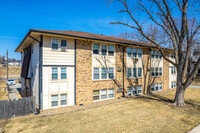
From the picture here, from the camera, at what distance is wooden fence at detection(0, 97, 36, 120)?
26.2 ft

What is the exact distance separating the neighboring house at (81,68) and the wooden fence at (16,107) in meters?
0.65

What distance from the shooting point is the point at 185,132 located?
20.6 ft

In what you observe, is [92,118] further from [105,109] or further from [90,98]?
[90,98]

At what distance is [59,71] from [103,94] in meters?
5.24

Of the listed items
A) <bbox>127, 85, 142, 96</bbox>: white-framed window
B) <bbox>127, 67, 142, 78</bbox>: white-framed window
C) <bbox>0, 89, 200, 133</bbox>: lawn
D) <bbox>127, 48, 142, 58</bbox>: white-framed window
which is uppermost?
<bbox>127, 48, 142, 58</bbox>: white-framed window

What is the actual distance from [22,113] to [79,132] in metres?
5.12

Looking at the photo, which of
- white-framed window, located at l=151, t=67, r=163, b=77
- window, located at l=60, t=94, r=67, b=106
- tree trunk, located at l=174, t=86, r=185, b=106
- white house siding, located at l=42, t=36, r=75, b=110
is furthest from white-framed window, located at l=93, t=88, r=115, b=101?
white-framed window, located at l=151, t=67, r=163, b=77

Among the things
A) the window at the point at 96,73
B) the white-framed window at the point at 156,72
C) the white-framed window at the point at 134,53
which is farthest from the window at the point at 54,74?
the white-framed window at the point at 156,72

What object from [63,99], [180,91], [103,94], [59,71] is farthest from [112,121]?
[180,91]

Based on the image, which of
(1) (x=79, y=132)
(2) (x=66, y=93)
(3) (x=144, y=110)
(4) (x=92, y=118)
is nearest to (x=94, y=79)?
(2) (x=66, y=93)

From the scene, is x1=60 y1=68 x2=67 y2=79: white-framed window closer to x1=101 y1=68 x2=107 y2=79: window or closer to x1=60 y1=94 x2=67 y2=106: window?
x1=60 y1=94 x2=67 y2=106: window

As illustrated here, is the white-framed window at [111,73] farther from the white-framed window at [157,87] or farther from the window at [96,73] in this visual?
the white-framed window at [157,87]

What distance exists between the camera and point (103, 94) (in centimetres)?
1262

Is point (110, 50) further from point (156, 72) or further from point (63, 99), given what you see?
point (156, 72)
